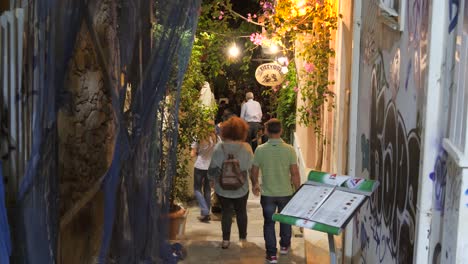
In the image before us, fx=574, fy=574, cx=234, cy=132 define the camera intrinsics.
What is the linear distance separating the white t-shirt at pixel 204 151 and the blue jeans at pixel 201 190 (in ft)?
0.32

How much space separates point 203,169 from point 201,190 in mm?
405

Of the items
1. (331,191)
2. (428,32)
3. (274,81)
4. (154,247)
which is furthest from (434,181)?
(274,81)

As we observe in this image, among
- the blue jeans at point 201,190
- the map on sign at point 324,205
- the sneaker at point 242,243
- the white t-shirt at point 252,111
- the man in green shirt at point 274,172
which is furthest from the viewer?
the white t-shirt at point 252,111

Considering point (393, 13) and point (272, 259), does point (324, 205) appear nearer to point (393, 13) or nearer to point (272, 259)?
point (393, 13)

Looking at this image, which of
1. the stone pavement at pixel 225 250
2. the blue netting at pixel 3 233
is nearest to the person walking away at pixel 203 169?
the stone pavement at pixel 225 250

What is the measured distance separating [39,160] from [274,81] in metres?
11.6

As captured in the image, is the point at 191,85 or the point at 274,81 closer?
the point at 191,85

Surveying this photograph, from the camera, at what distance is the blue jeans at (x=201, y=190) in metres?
8.86

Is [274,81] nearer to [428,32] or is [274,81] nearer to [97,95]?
[97,95]

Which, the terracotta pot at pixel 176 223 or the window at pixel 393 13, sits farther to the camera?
the terracotta pot at pixel 176 223

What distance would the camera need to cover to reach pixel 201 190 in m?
9.02

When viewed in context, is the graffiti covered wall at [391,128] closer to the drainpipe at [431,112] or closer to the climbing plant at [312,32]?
the drainpipe at [431,112]

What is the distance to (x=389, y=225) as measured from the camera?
3539mm

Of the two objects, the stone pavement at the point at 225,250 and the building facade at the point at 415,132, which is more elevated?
the building facade at the point at 415,132
